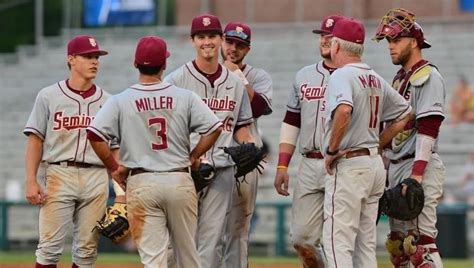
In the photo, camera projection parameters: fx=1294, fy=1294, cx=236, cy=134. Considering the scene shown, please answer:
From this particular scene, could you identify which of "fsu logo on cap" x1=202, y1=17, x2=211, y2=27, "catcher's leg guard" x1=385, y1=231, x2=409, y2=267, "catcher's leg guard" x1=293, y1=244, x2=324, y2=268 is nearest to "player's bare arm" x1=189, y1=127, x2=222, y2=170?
"fsu logo on cap" x1=202, y1=17, x2=211, y2=27

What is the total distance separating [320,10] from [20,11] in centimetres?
1814

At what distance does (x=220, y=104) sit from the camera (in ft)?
36.7

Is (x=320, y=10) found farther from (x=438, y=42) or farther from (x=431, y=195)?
(x=431, y=195)

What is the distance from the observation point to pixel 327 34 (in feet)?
37.1

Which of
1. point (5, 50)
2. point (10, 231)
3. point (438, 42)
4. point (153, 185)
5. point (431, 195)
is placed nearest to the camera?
point (153, 185)

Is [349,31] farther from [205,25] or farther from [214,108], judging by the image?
[214,108]

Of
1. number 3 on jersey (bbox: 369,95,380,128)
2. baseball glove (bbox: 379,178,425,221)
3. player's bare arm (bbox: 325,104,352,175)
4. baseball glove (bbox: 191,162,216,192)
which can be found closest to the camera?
player's bare arm (bbox: 325,104,352,175)

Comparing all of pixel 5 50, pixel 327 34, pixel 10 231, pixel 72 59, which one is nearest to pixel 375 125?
pixel 327 34

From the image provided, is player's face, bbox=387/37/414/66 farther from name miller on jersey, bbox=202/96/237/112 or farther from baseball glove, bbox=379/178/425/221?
name miller on jersey, bbox=202/96/237/112

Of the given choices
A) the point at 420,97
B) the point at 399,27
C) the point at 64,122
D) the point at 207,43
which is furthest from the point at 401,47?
the point at 64,122

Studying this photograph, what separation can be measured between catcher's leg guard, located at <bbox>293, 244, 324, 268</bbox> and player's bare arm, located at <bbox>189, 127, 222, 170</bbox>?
155 cm

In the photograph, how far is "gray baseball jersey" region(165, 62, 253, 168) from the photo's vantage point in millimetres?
11148

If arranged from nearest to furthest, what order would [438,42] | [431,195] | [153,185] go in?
[153,185], [431,195], [438,42]

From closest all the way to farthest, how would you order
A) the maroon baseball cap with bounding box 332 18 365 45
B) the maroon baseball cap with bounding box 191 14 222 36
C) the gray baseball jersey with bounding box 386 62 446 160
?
the maroon baseball cap with bounding box 332 18 365 45, the gray baseball jersey with bounding box 386 62 446 160, the maroon baseball cap with bounding box 191 14 222 36
